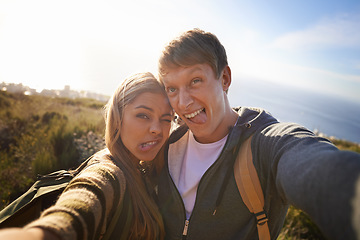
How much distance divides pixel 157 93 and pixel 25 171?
482 cm

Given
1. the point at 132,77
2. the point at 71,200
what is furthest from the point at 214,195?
the point at 132,77

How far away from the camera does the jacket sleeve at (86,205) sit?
85 cm

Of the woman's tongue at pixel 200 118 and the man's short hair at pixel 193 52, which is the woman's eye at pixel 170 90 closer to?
the man's short hair at pixel 193 52

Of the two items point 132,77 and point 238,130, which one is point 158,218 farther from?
point 132,77

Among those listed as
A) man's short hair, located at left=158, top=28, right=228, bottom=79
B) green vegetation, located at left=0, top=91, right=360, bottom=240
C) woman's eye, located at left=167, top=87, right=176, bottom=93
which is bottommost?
green vegetation, located at left=0, top=91, right=360, bottom=240

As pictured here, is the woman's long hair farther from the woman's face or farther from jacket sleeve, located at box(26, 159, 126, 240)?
jacket sleeve, located at box(26, 159, 126, 240)

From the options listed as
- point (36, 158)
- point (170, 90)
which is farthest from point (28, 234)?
point (36, 158)

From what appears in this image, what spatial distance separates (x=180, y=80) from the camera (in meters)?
1.95

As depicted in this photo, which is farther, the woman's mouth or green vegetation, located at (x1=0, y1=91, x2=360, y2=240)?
green vegetation, located at (x1=0, y1=91, x2=360, y2=240)

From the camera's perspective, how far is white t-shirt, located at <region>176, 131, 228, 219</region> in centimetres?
187

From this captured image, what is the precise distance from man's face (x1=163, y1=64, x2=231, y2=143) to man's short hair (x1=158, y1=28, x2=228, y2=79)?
6cm

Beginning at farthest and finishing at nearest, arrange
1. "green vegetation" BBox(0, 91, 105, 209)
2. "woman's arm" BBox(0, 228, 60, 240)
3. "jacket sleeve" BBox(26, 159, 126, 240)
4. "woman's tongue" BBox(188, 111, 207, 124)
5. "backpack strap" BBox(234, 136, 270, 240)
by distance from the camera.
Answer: "green vegetation" BBox(0, 91, 105, 209)
"woman's tongue" BBox(188, 111, 207, 124)
"backpack strap" BBox(234, 136, 270, 240)
"jacket sleeve" BBox(26, 159, 126, 240)
"woman's arm" BBox(0, 228, 60, 240)

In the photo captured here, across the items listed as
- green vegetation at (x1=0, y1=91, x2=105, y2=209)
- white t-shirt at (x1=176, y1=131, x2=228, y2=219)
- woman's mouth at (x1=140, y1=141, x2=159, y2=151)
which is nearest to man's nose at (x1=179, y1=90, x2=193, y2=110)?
white t-shirt at (x1=176, y1=131, x2=228, y2=219)

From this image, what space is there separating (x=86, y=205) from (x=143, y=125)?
1.12 metres
